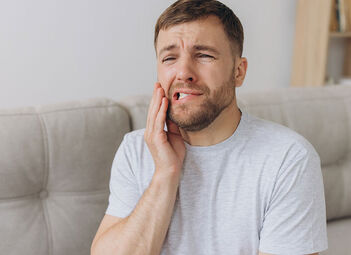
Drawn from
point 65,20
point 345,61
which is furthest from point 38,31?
point 345,61

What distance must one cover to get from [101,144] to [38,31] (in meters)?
0.65

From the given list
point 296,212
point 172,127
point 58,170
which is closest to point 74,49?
point 58,170

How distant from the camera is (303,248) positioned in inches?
42.3

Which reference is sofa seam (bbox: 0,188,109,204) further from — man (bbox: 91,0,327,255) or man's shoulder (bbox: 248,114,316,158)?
man's shoulder (bbox: 248,114,316,158)

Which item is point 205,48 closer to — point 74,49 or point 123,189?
point 123,189

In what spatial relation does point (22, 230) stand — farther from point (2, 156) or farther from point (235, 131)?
point (235, 131)

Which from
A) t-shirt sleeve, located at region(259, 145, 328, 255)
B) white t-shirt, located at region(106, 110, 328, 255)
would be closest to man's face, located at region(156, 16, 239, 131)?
white t-shirt, located at region(106, 110, 328, 255)

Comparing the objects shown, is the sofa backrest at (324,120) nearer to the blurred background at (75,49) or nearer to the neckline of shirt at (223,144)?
the neckline of shirt at (223,144)

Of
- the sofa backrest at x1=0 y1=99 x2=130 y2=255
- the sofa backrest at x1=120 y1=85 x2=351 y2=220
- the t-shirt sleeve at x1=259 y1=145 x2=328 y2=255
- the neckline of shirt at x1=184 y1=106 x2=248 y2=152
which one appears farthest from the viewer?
the sofa backrest at x1=120 y1=85 x2=351 y2=220

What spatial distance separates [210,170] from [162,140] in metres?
0.15

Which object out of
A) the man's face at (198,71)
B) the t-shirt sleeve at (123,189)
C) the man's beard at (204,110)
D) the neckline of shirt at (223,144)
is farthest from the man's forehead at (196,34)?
the t-shirt sleeve at (123,189)

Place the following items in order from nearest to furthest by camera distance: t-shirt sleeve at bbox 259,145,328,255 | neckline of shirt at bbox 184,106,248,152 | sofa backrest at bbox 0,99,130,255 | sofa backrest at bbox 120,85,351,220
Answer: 1. t-shirt sleeve at bbox 259,145,328,255
2. neckline of shirt at bbox 184,106,248,152
3. sofa backrest at bbox 0,99,130,255
4. sofa backrest at bbox 120,85,351,220

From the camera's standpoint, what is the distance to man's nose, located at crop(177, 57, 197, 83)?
114 centimetres

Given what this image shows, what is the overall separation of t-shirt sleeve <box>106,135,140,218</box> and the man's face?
196 mm
